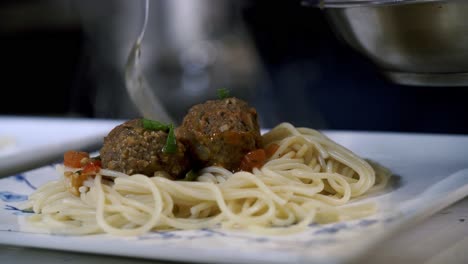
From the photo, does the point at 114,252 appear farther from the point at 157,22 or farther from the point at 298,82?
the point at 157,22

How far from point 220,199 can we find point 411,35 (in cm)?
88

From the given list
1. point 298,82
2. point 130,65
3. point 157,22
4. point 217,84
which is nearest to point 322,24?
point 298,82

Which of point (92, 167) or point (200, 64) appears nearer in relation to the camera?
point (92, 167)

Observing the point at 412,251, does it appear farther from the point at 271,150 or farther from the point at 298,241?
the point at 271,150

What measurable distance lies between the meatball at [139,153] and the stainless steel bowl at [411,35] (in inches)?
31.1

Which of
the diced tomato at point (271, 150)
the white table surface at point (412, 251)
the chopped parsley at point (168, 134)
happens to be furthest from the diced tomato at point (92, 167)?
the diced tomato at point (271, 150)

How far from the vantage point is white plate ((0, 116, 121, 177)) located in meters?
3.26

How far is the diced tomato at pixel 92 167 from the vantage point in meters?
2.39

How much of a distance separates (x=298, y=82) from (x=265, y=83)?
0.37m

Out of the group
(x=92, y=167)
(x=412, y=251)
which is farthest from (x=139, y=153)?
(x=412, y=251)

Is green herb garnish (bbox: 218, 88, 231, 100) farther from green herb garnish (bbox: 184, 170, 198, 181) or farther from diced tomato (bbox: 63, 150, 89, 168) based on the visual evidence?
diced tomato (bbox: 63, 150, 89, 168)

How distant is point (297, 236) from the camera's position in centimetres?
189

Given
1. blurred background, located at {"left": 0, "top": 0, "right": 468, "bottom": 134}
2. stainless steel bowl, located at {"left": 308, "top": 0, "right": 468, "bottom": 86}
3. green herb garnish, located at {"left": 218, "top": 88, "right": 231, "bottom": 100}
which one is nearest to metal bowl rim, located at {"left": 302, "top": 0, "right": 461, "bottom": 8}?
stainless steel bowl, located at {"left": 308, "top": 0, "right": 468, "bottom": 86}

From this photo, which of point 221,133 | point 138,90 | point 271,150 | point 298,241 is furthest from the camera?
point 138,90
